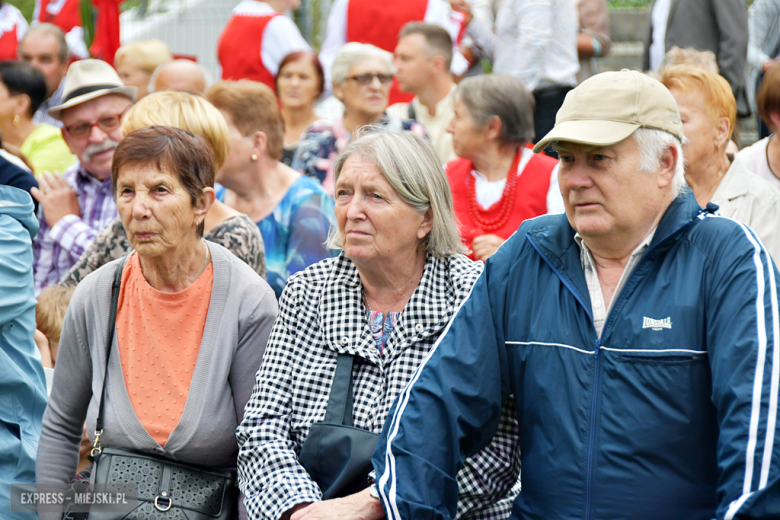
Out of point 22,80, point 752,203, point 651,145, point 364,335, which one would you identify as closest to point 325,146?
point 22,80

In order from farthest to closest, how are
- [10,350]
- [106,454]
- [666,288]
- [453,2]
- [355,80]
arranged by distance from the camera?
[453,2]
[355,80]
[10,350]
[106,454]
[666,288]

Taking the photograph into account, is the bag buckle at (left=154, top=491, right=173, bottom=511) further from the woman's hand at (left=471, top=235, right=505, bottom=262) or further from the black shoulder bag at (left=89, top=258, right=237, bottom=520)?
the woman's hand at (left=471, top=235, right=505, bottom=262)

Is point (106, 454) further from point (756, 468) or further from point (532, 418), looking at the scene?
point (756, 468)

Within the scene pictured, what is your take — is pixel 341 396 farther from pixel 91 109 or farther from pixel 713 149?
pixel 91 109

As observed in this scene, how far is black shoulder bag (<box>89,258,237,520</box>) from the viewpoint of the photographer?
3.07 metres

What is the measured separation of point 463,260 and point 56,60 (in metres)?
6.21

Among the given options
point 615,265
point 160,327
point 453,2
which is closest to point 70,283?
point 160,327

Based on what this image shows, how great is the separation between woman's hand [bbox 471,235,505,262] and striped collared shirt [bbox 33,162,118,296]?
6.65ft

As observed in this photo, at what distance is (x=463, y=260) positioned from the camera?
333cm

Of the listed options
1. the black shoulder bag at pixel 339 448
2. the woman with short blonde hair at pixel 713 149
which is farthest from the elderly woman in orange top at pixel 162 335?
the woman with short blonde hair at pixel 713 149

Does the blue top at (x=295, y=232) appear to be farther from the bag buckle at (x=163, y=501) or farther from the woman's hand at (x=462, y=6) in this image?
the woman's hand at (x=462, y=6)

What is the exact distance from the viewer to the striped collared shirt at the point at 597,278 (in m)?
2.63

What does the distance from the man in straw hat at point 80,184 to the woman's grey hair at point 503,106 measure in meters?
2.04

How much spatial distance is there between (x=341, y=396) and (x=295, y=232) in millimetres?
1833
